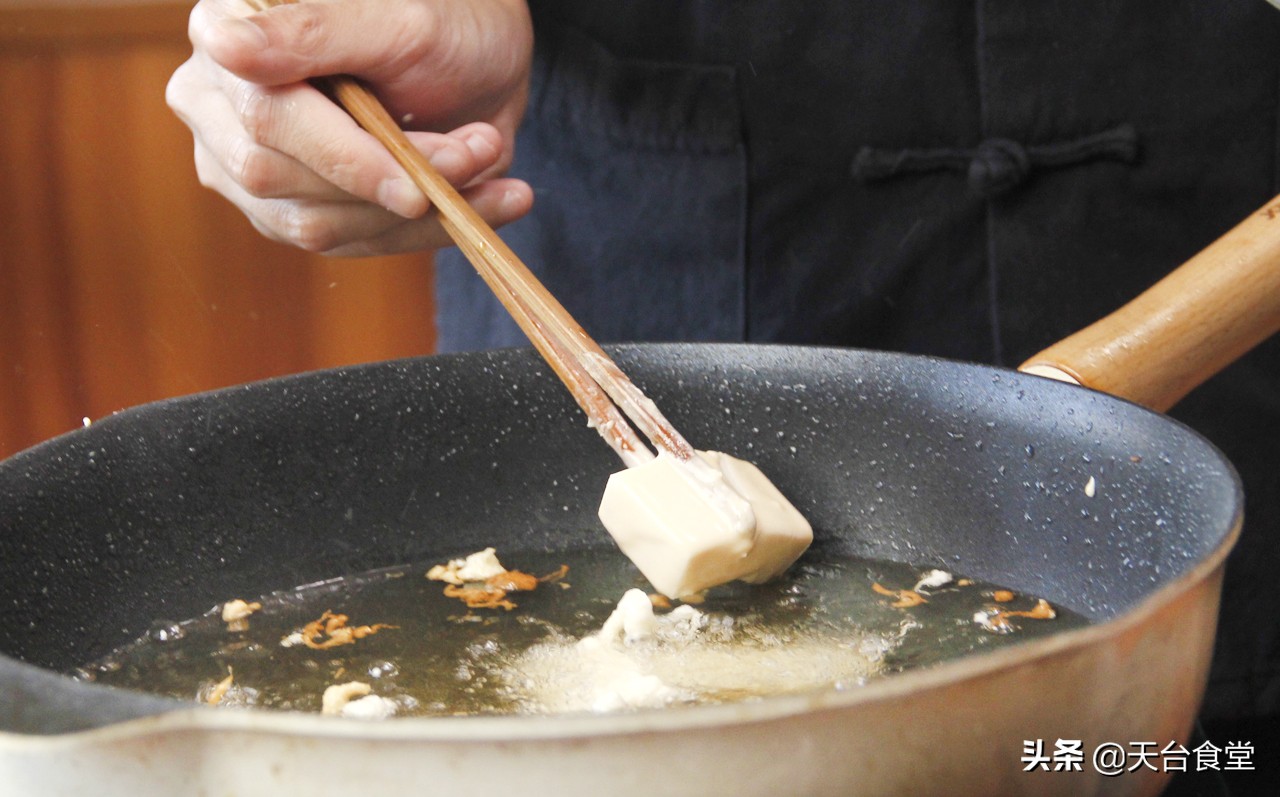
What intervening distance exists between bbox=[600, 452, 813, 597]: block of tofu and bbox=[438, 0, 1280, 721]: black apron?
0.37 m

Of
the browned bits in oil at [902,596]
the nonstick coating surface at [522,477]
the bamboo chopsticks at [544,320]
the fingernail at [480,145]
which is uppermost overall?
the fingernail at [480,145]

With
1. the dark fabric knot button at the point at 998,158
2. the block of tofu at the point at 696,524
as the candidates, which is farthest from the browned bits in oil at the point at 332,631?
the dark fabric knot button at the point at 998,158

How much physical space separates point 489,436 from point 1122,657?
1.74 ft

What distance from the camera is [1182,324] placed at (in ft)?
2.31

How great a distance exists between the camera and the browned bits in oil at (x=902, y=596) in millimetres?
720

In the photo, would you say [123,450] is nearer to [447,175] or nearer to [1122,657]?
[447,175]

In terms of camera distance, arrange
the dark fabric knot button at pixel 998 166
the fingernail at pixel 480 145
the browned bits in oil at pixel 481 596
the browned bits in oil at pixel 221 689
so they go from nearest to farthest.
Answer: the browned bits in oil at pixel 221 689 < the browned bits in oil at pixel 481 596 < the fingernail at pixel 480 145 < the dark fabric knot button at pixel 998 166

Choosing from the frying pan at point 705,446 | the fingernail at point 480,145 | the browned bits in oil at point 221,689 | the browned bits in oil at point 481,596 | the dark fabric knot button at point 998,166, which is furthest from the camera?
the dark fabric knot button at point 998,166

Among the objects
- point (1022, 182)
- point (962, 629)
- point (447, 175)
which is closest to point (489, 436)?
point (447, 175)

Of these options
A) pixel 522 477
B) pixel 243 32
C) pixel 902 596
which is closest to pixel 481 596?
Result: pixel 522 477

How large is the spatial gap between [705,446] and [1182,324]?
0.32 metres

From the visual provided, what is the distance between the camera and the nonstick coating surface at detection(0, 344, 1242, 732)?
2.20ft

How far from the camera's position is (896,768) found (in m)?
0.37

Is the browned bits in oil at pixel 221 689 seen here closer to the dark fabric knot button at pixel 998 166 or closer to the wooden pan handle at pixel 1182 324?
the wooden pan handle at pixel 1182 324
